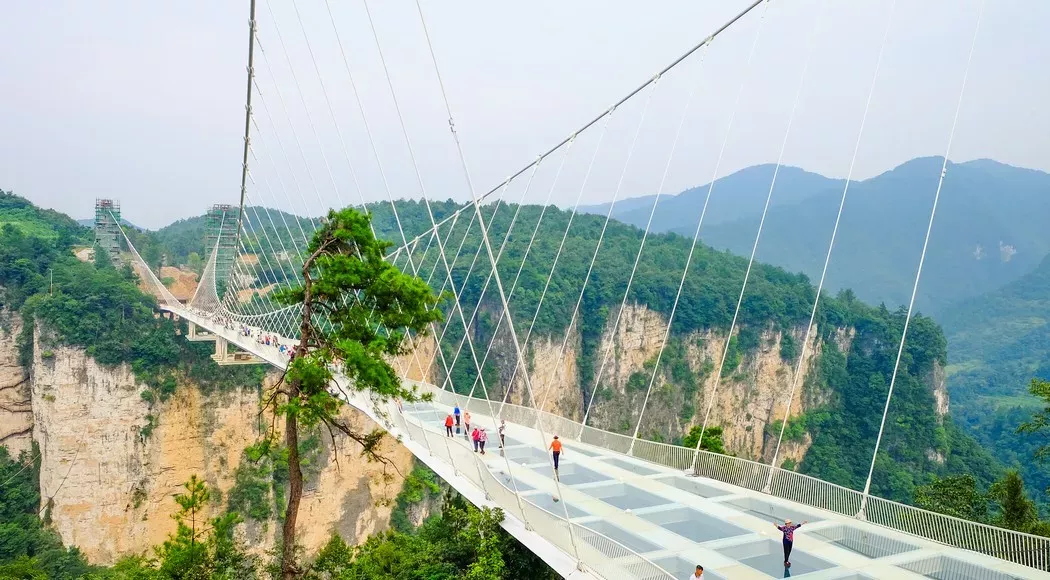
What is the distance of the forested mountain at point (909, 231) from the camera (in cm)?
12744

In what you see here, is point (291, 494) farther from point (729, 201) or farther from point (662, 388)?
point (729, 201)

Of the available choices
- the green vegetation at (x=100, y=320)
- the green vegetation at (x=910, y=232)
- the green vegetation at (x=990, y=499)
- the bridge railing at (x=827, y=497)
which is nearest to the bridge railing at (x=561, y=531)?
the bridge railing at (x=827, y=497)

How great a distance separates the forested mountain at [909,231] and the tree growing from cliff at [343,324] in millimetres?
116335

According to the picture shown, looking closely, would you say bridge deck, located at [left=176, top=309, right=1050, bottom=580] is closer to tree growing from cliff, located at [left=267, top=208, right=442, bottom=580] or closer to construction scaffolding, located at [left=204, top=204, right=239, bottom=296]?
tree growing from cliff, located at [left=267, top=208, right=442, bottom=580]

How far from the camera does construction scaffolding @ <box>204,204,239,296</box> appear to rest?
49.7 m

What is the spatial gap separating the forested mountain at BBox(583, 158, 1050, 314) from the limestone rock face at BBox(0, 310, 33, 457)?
111 m

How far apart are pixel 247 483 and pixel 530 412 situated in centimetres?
2460

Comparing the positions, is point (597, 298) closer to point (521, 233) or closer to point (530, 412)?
point (521, 233)

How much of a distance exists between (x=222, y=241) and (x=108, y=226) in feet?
33.4

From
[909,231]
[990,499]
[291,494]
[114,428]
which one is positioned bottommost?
[114,428]

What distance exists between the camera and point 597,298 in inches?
2219

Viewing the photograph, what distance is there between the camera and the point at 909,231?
140500 mm

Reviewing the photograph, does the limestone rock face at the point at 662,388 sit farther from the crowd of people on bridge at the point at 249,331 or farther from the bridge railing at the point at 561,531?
the bridge railing at the point at 561,531

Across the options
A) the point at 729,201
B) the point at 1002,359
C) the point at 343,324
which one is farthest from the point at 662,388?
the point at 729,201
